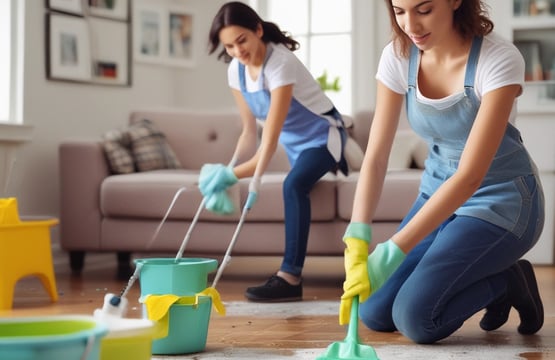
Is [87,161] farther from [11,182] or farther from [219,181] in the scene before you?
[219,181]

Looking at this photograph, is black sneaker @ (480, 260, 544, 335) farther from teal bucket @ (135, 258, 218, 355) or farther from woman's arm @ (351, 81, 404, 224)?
teal bucket @ (135, 258, 218, 355)

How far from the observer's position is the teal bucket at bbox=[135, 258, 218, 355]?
218cm

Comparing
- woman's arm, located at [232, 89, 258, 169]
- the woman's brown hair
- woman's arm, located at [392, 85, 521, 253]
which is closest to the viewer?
woman's arm, located at [392, 85, 521, 253]

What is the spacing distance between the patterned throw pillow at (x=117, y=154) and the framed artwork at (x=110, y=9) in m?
0.91

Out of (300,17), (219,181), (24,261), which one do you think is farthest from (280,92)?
(300,17)

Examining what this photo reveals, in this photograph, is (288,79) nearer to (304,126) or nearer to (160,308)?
(304,126)

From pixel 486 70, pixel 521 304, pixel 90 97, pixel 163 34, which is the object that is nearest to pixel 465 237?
pixel 521 304

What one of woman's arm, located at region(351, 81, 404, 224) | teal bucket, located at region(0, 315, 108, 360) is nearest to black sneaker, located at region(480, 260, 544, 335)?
woman's arm, located at region(351, 81, 404, 224)

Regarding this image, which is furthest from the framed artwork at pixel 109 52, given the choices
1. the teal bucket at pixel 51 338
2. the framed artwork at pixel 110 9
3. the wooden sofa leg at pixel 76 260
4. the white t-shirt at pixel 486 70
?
the teal bucket at pixel 51 338

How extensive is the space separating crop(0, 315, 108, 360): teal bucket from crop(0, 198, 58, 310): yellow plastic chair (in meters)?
2.06

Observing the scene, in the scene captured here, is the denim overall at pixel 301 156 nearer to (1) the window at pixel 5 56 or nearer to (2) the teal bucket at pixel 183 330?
(2) the teal bucket at pixel 183 330

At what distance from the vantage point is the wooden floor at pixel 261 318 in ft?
7.98

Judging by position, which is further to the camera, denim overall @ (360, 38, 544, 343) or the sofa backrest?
the sofa backrest

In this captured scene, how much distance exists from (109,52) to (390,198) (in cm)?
204
